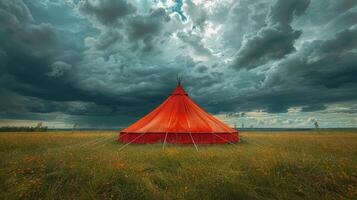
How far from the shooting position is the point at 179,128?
15312 mm

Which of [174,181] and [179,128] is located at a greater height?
[179,128]

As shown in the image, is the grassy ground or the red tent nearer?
the grassy ground

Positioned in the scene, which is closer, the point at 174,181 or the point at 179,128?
the point at 174,181

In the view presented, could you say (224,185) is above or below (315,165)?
below

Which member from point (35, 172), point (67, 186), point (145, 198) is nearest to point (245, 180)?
point (145, 198)

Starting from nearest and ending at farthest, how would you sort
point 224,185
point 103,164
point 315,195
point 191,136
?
1. point 315,195
2. point 224,185
3. point 103,164
4. point 191,136

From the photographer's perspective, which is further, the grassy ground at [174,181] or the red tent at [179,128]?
the red tent at [179,128]

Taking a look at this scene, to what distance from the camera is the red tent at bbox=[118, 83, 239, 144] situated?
15.0m

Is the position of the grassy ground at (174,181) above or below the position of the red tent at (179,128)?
below

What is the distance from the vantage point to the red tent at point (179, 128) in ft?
49.2

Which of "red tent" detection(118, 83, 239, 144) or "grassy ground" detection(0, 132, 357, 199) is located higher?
"red tent" detection(118, 83, 239, 144)

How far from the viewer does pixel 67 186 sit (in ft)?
15.2

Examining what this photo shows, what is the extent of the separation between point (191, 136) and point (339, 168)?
31.1 feet

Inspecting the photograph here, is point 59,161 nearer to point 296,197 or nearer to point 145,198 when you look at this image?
point 145,198
